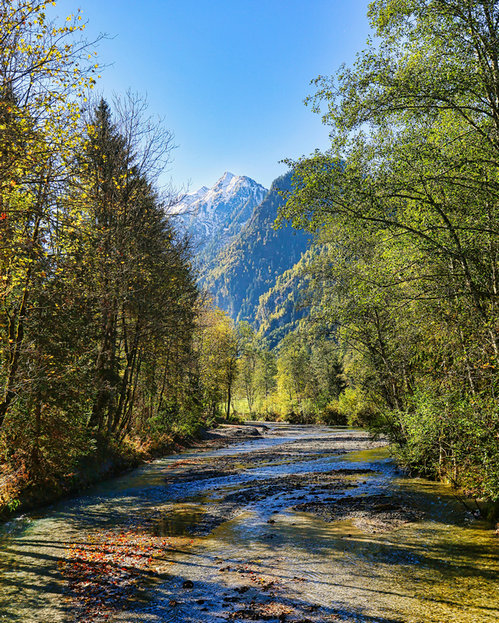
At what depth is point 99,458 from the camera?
1641 cm

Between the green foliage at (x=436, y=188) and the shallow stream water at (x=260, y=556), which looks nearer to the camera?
the shallow stream water at (x=260, y=556)

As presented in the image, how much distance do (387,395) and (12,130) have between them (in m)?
17.0

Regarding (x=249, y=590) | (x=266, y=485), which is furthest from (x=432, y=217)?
(x=266, y=485)

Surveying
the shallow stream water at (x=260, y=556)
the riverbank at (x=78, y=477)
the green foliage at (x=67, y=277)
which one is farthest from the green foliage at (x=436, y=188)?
the riverbank at (x=78, y=477)

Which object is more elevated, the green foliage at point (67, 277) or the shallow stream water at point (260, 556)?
the green foliage at point (67, 277)

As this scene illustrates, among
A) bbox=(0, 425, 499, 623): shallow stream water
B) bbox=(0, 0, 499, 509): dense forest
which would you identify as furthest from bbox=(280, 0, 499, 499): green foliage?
bbox=(0, 425, 499, 623): shallow stream water

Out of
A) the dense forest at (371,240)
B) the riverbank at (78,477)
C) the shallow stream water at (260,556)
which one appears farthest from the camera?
the riverbank at (78,477)

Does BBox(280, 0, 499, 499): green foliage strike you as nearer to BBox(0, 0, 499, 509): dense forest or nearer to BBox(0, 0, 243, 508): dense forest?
BBox(0, 0, 499, 509): dense forest

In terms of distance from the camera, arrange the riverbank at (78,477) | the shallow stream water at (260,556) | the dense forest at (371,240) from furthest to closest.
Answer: the riverbank at (78,477), the dense forest at (371,240), the shallow stream water at (260,556)

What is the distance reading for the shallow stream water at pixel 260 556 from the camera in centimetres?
572

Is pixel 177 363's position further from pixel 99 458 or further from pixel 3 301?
pixel 3 301

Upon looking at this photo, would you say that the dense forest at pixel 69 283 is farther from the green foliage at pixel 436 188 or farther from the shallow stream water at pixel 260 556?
the green foliage at pixel 436 188

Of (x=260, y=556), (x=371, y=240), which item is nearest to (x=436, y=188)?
(x=371, y=240)

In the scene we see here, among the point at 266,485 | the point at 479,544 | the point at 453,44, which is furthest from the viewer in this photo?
the point at 266,485
